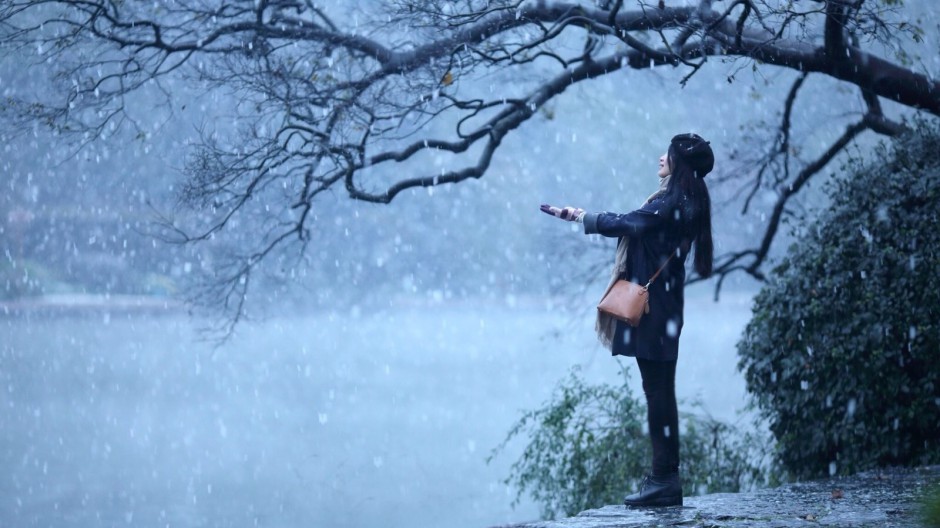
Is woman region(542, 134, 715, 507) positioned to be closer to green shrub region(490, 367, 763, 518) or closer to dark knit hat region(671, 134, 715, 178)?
dark knit hat region(671, 134, 715, 178)

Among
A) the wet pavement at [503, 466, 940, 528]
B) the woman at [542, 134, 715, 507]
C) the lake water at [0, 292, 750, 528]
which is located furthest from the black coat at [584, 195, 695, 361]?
the lake water at [0, 292, 750, 528]

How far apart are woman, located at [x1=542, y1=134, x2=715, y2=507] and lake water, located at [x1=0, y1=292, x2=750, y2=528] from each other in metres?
4.39

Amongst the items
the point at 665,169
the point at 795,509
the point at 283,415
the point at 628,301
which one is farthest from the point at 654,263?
the point at 283,415

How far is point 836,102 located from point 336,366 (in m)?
15.5

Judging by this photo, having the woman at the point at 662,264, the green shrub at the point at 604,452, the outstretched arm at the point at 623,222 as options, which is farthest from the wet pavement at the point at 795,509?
the green shrub at the point at 604,452

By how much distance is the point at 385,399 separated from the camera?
20406mm

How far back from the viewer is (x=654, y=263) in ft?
13.4

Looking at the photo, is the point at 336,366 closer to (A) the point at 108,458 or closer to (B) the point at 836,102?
(A) the point at 108,458

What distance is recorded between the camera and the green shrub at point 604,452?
7.71 meters

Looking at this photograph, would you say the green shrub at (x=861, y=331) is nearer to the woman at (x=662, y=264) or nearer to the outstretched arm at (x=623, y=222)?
the woman at (x=662, y=264)

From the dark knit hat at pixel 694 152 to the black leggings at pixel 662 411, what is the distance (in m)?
0.90

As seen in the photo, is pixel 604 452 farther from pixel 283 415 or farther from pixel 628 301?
pixel 283 415

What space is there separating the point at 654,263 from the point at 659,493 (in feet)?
3.54

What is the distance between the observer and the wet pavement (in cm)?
374
